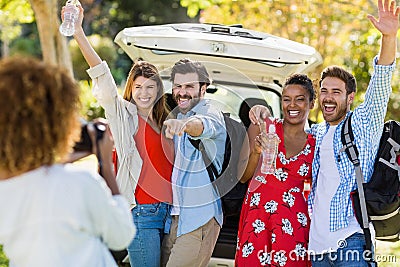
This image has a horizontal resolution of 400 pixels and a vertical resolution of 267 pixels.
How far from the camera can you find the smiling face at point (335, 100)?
4363mm

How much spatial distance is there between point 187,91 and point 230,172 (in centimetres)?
54

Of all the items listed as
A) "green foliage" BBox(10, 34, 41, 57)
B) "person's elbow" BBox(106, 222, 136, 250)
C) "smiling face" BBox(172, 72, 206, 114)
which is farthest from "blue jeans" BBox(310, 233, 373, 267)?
"green foliage" BBox(10, 34, 41, 57)

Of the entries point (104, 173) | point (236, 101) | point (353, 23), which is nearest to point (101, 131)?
point (104, 173)

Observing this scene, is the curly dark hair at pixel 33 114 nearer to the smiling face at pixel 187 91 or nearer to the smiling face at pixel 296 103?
the smiling face at pixel 187 91

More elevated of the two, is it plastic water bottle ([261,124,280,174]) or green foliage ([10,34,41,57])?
plastic water bottle ([261,124,280,174])

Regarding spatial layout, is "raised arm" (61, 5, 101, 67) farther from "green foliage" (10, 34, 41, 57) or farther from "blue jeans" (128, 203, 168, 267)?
"green foliage" (10, 34, 41, 57)

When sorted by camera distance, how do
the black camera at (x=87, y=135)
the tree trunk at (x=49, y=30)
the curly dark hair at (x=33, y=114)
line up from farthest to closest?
the tree trunk at (x=49, y=30) < the black camera at (x=87, y=135) < the curly dark hair at (x=33, y=114)

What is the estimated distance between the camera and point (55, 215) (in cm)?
276

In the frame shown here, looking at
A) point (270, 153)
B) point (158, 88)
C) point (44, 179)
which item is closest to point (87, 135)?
point (44, 179)

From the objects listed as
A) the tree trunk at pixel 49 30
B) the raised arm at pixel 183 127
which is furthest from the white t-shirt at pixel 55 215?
the tree trunk at pixel 49 30

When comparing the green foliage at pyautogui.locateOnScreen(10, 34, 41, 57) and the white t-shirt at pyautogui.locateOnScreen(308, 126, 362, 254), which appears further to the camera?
the green foliage at pyautogui.locateOnScreen(10, 34, 41, 57)

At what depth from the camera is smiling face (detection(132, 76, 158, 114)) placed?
15.2 feet

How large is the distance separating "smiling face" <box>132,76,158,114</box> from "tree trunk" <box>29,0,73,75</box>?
7.31 metres

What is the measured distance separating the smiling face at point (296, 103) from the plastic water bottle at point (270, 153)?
164 mm
